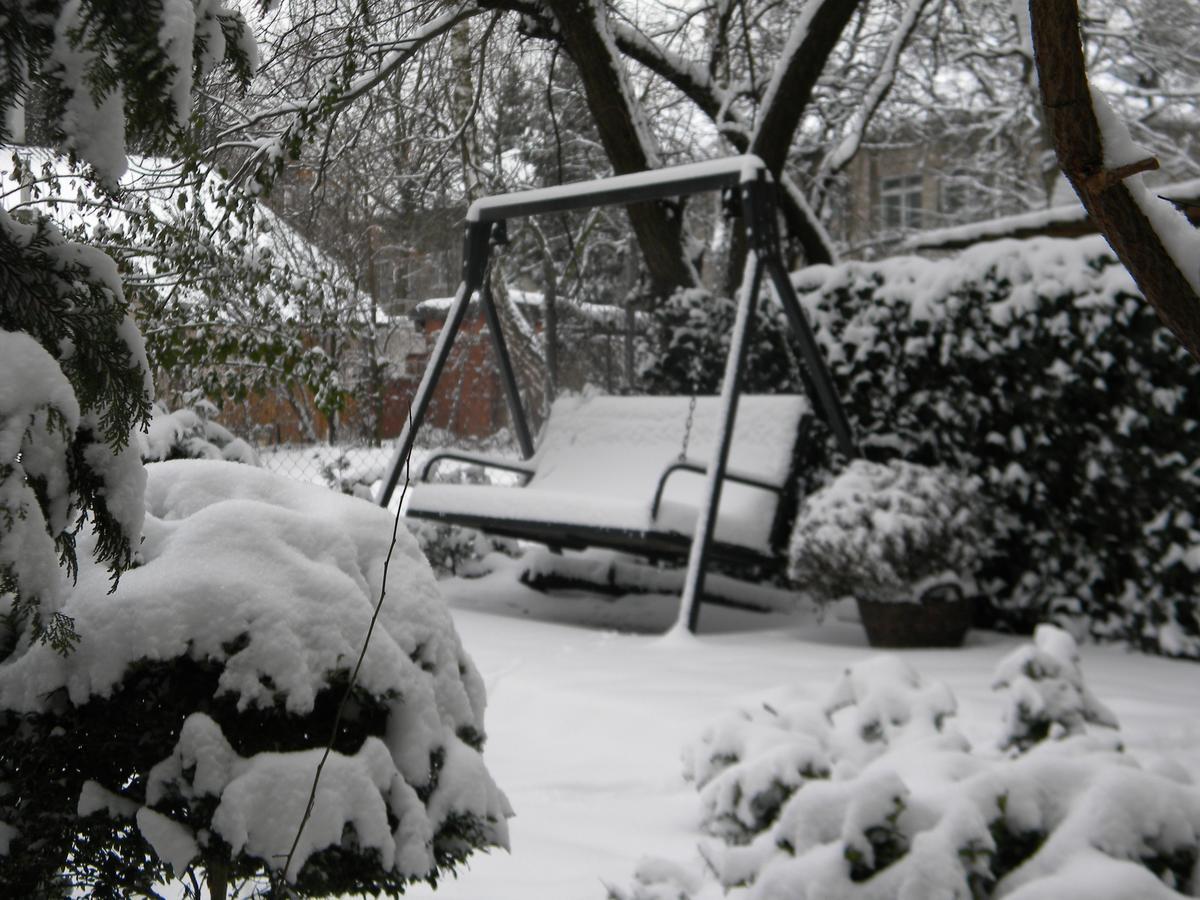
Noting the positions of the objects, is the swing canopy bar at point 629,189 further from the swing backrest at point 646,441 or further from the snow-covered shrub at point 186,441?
the snow-covered shrub at point 186,441

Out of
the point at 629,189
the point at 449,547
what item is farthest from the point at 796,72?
the point at 449,547

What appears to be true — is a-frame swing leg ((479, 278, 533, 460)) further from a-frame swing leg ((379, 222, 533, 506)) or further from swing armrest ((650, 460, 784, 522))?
swing armrest ((650, 460, 784, 522))

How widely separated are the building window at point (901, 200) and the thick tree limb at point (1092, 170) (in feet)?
59.1

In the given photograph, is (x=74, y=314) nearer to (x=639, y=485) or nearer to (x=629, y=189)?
(x=629, y=189)

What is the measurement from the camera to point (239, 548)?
1.40 meters

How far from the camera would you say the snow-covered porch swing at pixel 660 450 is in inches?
169

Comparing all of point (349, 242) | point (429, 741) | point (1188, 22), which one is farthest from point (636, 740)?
point (1188, 22)

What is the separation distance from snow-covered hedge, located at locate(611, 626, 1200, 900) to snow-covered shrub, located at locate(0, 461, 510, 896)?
0.34m

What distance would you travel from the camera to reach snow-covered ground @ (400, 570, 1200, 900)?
2.01 metres

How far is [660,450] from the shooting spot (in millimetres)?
5395

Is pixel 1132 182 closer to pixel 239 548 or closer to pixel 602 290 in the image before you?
pixel 239 548

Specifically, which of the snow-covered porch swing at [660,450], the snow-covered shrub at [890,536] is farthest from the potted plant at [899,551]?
the snow-covered porch swing at [660,450]

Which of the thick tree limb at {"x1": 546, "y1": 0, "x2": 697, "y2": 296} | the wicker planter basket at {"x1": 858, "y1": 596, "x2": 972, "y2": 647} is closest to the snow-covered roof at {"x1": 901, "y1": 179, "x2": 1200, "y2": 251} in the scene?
the thick tree limb at {"x1": 546, "y1": 0, "x2": 697, "y2": 296}

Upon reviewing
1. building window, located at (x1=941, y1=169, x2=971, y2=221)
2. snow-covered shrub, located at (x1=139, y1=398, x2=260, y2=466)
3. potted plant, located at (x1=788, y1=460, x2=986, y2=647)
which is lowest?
potted plant, located at (x1=788, y1=460, x2=986, y2=647)
